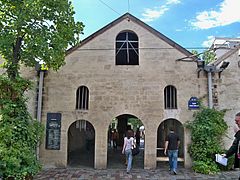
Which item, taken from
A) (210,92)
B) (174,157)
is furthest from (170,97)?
(174,157)

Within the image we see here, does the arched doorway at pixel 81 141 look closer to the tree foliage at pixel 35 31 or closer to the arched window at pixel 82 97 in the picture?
the arched window at pixel 82 97

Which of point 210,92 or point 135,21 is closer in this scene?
point 210,92

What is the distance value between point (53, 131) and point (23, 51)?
4.60m

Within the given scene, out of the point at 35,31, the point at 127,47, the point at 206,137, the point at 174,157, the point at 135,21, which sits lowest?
the point at 174,157

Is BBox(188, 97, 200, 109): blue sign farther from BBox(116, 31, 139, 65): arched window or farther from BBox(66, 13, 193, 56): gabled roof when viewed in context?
BBox(116, 31, 139, 65): arched window

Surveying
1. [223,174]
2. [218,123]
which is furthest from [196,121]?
[223,174]

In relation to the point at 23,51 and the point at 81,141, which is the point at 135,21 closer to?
the point at 23,51

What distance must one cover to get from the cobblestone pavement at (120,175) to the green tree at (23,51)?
183 cm

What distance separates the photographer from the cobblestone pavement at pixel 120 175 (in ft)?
33.1

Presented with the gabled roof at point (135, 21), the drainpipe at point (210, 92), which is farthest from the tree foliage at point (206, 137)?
the gabled roof at point (135, 21)

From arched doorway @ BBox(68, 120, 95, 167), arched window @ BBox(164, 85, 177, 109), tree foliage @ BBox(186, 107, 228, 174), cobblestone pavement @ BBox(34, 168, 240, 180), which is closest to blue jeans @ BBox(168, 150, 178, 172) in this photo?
cobblestone pavement @ BBox(34, 168, 240, 180)

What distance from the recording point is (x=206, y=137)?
11625 millimetres

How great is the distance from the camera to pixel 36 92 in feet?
41.5

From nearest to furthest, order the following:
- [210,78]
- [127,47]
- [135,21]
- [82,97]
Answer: [210,78] → [82,97] → [135,21] → [127,47]
